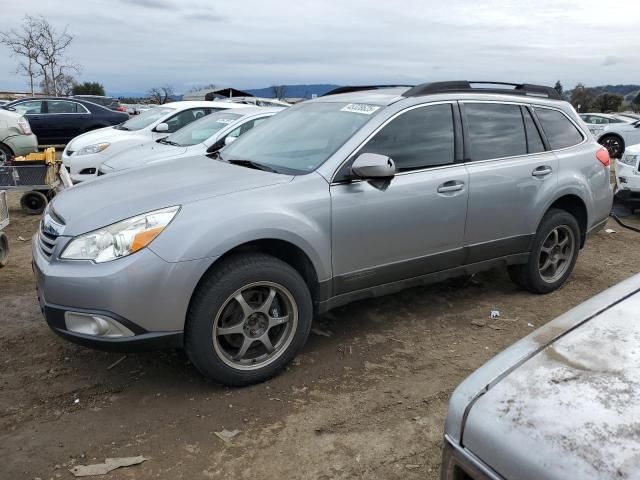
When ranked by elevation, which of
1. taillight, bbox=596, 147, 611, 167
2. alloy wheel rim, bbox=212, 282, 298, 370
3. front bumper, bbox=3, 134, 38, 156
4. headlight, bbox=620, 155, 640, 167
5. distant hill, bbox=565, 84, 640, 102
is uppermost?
distant hill, bbox=565, 84, 640, 102

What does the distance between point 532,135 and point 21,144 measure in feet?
31.9

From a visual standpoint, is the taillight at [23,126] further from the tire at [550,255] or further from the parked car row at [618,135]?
the parked car row at [618,135]

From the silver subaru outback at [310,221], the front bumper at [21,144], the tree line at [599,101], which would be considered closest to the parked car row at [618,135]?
Answer: the silver subaru outback at [310,221]

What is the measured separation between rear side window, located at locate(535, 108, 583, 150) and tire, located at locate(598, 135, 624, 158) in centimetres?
1343

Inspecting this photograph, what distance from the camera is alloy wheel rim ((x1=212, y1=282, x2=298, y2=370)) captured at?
3.12m

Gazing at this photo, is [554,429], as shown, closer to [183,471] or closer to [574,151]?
[183,471]

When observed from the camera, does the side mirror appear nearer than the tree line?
Yes

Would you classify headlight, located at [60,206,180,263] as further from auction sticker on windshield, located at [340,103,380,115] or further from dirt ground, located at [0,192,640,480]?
auction sticker on windshield, located at [340,103,380,115]

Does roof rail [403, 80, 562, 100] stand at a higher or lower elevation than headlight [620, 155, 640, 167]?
higher

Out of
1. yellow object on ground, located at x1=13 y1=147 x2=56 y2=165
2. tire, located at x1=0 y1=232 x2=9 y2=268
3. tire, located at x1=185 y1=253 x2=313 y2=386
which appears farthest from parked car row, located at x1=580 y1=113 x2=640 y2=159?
tire, located at x1=0 y1=232 x2=9 y2=268

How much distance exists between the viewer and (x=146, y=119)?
33.3 ft

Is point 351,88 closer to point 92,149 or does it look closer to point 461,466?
point 461,466

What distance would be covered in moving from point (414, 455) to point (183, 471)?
44.7 inches

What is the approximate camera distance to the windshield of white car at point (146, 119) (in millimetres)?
9859
